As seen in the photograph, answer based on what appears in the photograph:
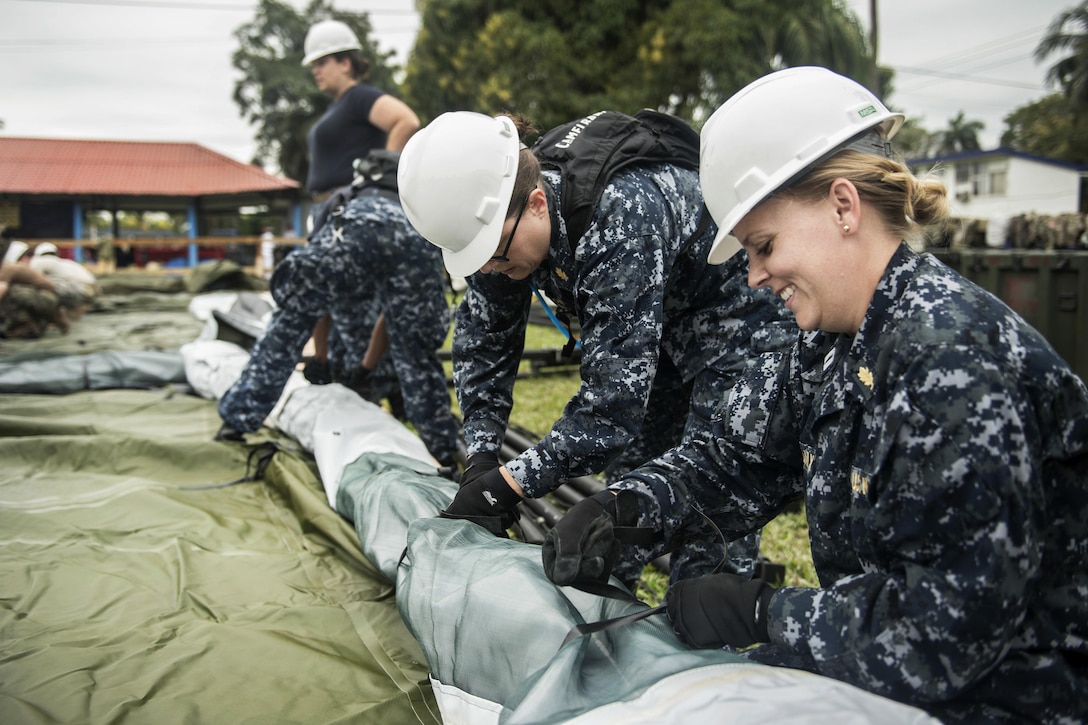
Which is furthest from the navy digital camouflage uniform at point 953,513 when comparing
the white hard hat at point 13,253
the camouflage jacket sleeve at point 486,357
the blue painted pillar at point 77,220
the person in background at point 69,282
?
the blue painted pillar at point 77,220

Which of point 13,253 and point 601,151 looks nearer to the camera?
point 601,151

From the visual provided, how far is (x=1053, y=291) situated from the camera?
5336 mm

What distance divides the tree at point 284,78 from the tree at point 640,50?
44.8ft

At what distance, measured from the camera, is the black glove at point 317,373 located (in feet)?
13.5

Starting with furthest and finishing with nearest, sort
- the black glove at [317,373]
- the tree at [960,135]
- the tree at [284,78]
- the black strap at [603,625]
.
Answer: the tree at [960,135] < the tree at [284,78] < the black glove at [317,373] < the black strap at [603,625]

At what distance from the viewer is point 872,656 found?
106 centimetres

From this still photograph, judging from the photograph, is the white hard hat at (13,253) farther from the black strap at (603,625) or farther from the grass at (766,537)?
the black strap at (603,625)

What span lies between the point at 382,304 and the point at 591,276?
1.98 meters

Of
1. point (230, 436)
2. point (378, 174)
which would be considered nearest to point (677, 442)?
point (378, 174)

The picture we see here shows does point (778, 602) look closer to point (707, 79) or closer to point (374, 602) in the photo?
point (374, 602)

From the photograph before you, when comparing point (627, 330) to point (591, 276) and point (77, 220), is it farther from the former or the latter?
point (77, 220)

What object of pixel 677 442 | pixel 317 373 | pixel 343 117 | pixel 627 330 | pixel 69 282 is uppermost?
pixel 343 117

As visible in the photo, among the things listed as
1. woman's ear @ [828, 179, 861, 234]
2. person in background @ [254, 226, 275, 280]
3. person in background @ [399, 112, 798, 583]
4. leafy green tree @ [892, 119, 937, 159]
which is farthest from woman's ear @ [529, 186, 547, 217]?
leafy green tree @ [892, 119, 937, 159]

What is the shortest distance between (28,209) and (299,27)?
38.2 feet
